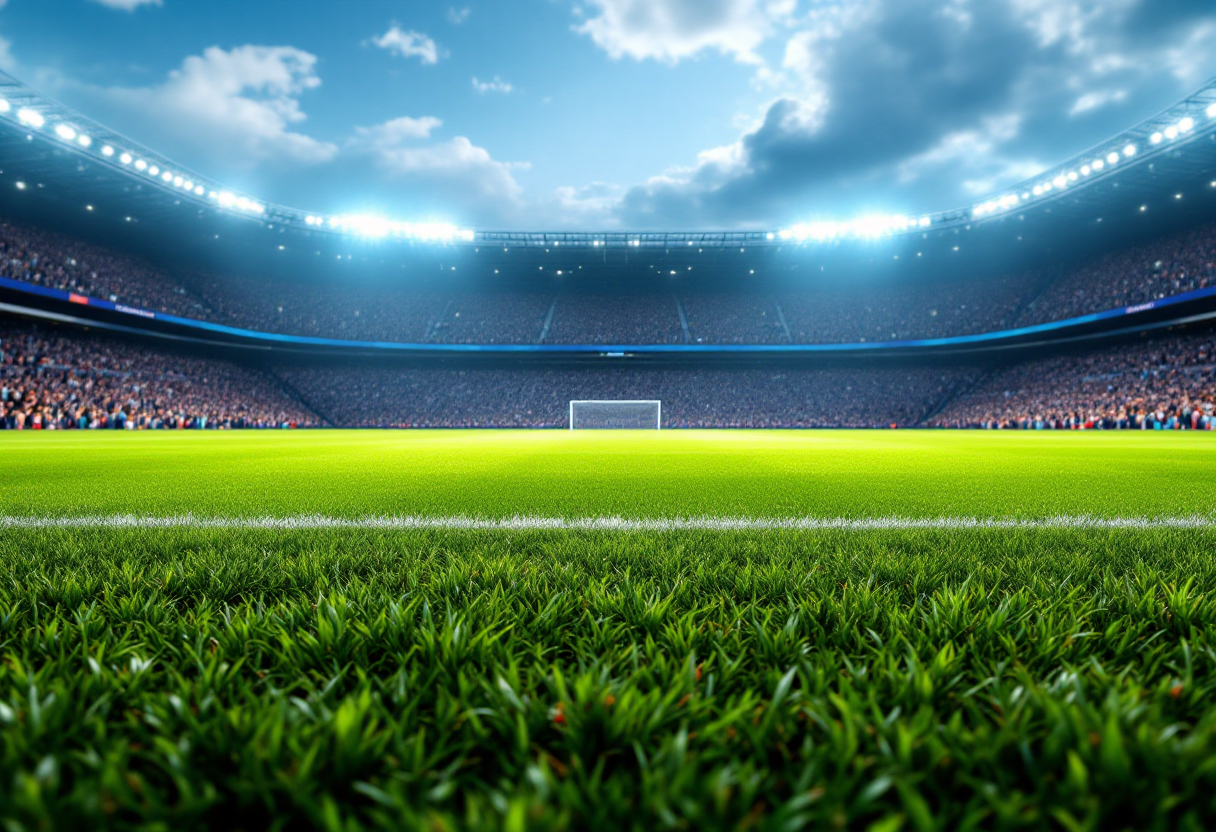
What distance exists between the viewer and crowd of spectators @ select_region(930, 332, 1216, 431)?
26.3 metres

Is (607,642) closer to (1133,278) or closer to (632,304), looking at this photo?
(1133,278)

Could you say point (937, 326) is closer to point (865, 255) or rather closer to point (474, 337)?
point (865, 255)

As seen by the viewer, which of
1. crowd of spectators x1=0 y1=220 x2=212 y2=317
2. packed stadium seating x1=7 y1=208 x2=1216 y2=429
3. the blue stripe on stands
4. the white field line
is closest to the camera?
the white field line

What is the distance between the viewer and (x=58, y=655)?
126 cm

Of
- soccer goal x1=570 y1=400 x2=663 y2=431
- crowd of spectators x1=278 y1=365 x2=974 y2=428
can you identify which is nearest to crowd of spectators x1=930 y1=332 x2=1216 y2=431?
crowd of spectators x1=278 y1=365 x2=974 y2=428

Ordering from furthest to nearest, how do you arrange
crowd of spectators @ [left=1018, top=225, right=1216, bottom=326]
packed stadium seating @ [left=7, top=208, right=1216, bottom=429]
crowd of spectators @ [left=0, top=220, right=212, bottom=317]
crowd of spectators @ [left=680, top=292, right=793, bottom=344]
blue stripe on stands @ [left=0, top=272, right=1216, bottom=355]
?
crowd of spectators @ [left=680, top=292, right=793, bottom=344], blue stripe on stands @ [left=0, top=272, right=1216, bottom=355], crowd of spectators @ [left=1018, top=225, right=1216, bottom=326], packed stadium seating @ [left=7, top=208, right=1216, bottom=429], crowd of spectators @ [left=0, top=220, right=212, bottom=317]

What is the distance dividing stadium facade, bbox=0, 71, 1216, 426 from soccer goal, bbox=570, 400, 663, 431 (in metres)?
2.03

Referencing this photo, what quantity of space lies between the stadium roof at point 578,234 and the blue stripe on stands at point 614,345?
614 centimetres

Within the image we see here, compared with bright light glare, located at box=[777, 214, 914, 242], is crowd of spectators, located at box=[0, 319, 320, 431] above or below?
below

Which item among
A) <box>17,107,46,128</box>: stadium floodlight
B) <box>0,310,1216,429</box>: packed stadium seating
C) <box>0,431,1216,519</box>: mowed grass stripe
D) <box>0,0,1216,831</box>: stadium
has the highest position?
<box>17,107,46,128</box>: stadium floodlight

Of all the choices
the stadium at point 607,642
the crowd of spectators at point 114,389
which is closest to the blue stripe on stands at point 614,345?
Answer: the crowd of spectators at point 114,389

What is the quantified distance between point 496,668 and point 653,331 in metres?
43.4

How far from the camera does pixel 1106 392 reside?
29828 mm

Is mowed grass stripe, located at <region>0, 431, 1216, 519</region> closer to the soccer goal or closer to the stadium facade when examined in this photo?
the stadium facade
